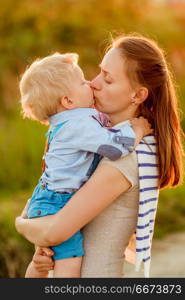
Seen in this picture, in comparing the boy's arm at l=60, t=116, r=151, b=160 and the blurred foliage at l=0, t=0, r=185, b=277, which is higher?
the blurred foliage at l=0, t=0, r=185, b=277

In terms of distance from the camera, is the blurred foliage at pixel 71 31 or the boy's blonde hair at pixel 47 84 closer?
the boy's blonde hair at pixel 47 84

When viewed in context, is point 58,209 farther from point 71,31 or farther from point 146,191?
point 71,31

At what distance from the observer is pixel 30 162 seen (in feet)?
23.4

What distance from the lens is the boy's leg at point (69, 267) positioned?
2504 mm

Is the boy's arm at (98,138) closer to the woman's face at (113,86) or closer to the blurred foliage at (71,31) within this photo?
the woman's face at (113,86)

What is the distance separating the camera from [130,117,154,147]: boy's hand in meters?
2.48

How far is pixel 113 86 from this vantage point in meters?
2.55

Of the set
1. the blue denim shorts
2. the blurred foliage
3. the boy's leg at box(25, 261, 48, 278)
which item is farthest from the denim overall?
the blurred foliage

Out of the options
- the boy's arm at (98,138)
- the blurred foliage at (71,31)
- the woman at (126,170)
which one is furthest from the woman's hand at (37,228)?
the blurred foliage at (71,31)

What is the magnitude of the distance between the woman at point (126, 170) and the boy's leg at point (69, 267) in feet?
0.11

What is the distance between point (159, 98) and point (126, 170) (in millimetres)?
335

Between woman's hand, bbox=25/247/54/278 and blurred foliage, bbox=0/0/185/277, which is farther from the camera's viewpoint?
blurred foliage, bbox=0/0/185/277

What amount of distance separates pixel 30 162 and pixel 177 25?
5328 millimetres

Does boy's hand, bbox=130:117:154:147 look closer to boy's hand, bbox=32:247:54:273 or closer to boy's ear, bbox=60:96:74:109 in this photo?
boy's ear, bbox=60:96:74:109
